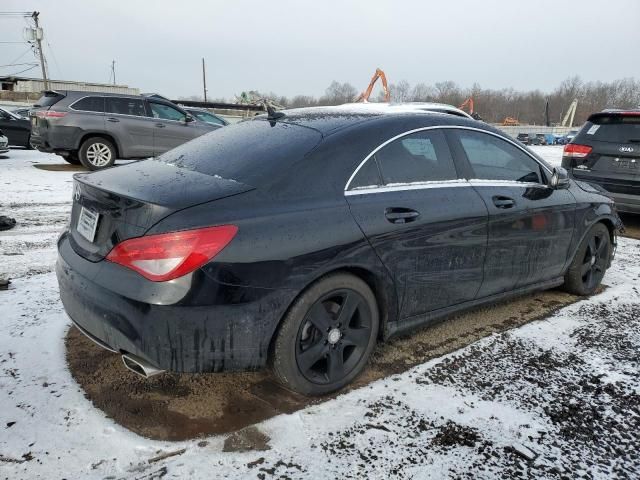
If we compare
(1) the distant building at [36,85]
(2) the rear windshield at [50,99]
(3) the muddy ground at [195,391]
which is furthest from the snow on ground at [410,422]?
(1) the distant building at [36,85]

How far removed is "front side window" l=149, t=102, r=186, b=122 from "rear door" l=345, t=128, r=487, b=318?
9708 millimetres

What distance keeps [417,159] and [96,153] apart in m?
9.68

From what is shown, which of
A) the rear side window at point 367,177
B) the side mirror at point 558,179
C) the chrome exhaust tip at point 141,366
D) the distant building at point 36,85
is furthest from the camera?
the distant building at point 36,85

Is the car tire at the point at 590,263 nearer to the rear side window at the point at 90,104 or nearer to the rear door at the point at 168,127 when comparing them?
the rear door at the point at 168,127

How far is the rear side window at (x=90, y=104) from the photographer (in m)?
10.8

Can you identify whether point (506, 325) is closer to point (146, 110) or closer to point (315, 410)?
point (315, 410)

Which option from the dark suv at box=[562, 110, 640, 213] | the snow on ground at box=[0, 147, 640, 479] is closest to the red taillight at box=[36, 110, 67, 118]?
the snow on ground at box=[0, 147, 640, 479]

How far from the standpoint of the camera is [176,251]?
220 cm

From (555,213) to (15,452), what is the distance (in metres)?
3.78

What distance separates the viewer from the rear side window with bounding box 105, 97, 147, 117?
11.1 metres

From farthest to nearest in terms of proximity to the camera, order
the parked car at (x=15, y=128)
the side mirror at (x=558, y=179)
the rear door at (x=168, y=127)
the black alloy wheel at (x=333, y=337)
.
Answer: the parked car at (x=15, y=128) < the rear door at (x=168, y=127) < the side mirror at (x=558, y=179) < the black alloy wheel at (x=333, y=337)

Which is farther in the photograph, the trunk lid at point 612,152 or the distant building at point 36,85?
the distant building at point 36,85

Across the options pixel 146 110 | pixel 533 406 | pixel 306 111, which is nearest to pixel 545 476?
pixel 533 406

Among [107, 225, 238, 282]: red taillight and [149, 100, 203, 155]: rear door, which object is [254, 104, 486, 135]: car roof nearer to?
[107, 225, 238, 282]: red taillight
